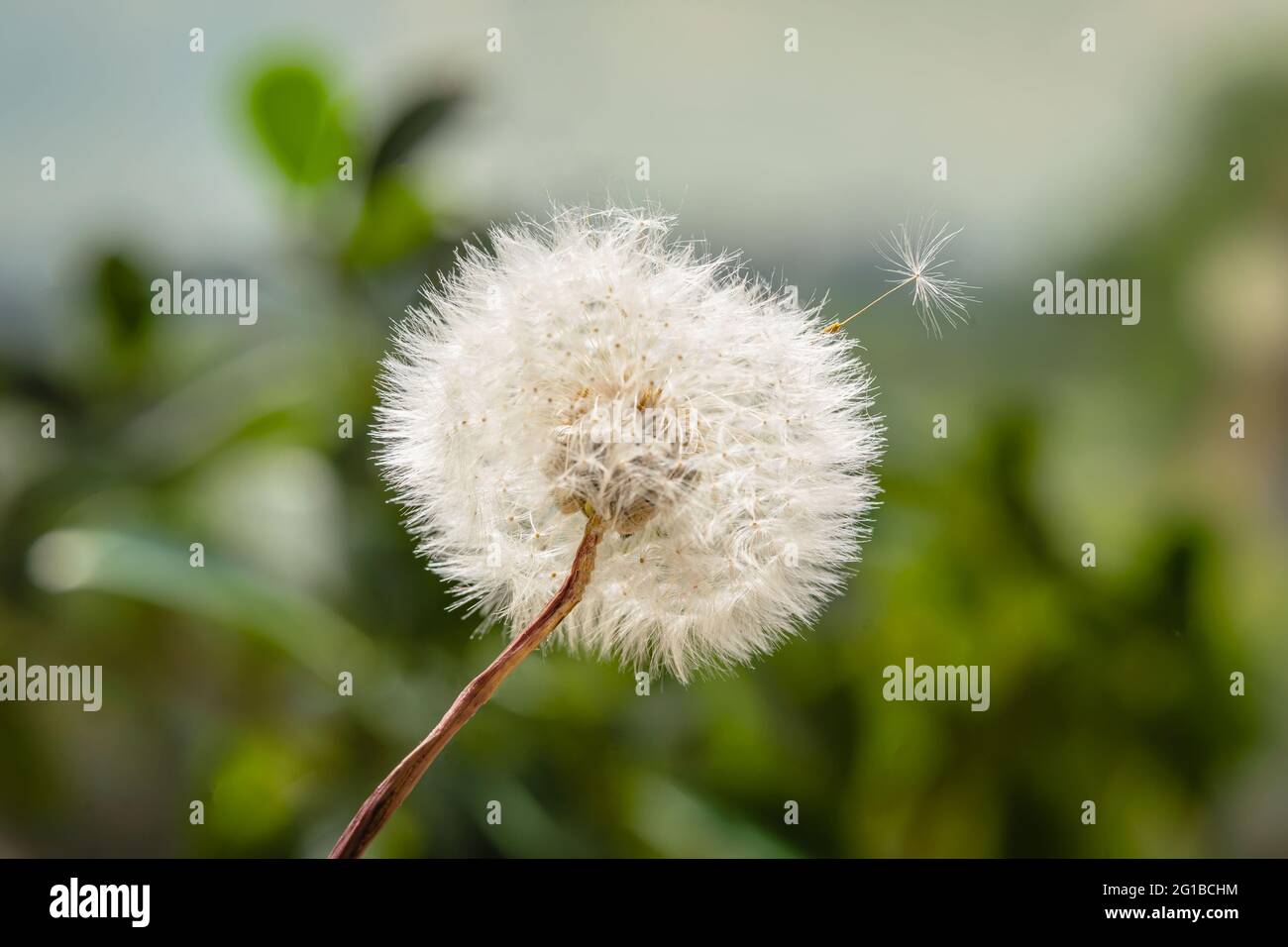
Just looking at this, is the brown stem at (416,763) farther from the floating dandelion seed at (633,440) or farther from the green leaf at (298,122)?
the green leaf at (298,122)

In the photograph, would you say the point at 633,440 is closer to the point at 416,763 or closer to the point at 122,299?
the point at 416,763

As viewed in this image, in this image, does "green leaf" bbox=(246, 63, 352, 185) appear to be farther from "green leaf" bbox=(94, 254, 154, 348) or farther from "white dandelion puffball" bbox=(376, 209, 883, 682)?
"white dandelion puffball" bbox=(376, 209, 883, 682)

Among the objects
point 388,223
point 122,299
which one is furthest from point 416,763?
point 122,299

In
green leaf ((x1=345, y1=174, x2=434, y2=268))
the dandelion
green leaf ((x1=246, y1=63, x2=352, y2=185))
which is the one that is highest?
green leaf ((x1=246, y1=63, x2=352, y2=185))

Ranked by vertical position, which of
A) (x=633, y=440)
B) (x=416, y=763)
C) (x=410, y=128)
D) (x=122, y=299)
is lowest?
(x=416, y=763)

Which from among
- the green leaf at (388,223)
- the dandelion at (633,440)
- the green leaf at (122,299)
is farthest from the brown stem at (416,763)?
the green leaf at (122,299)

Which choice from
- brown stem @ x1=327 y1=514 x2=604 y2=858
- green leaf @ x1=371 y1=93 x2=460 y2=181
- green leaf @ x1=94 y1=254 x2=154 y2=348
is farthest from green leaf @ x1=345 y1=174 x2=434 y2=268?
brown stem @ x1=327 y1=514 x2=604 y2=858

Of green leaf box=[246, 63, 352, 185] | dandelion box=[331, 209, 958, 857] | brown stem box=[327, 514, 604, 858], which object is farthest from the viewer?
green leaf box=[246, 63, 352, 185]
